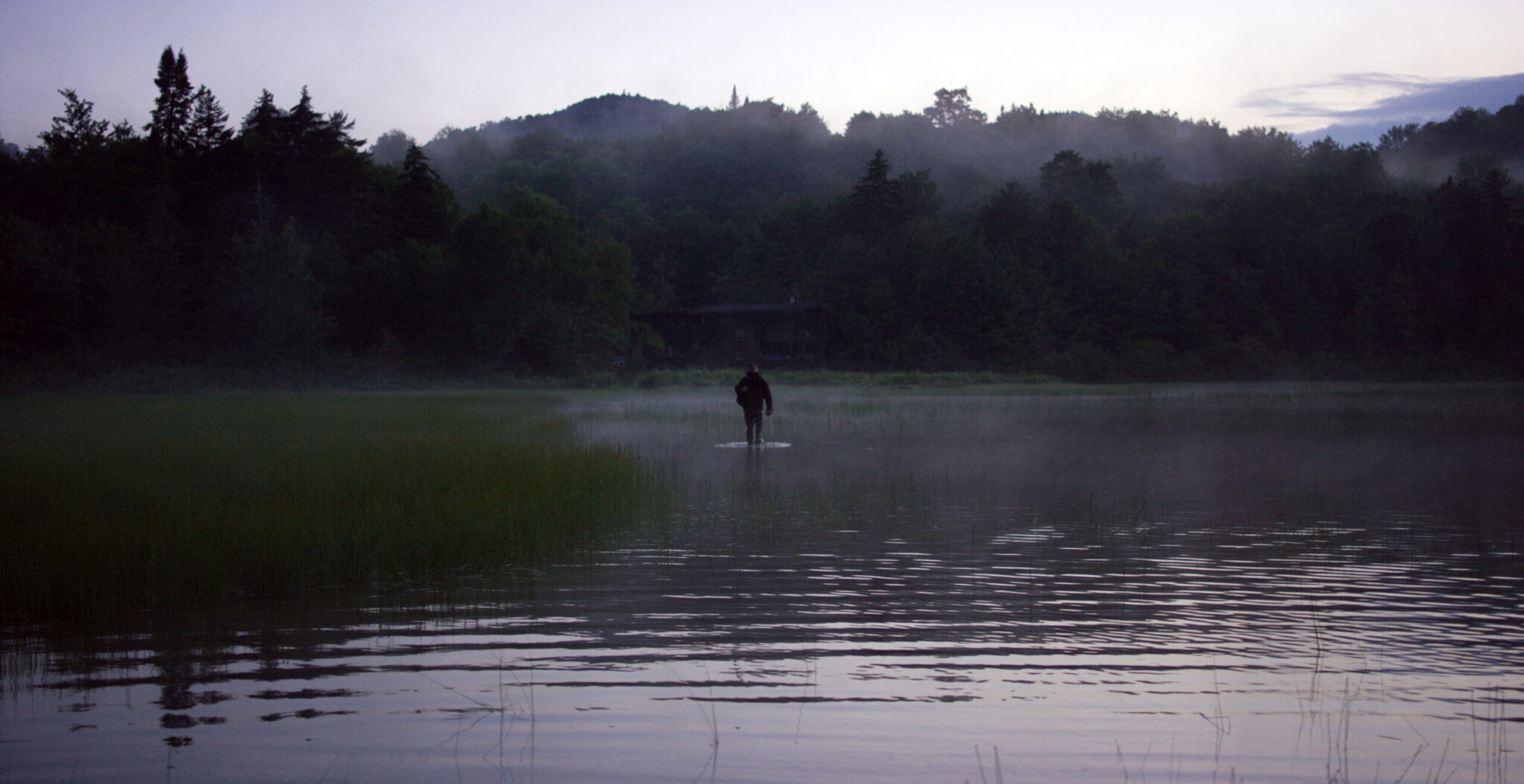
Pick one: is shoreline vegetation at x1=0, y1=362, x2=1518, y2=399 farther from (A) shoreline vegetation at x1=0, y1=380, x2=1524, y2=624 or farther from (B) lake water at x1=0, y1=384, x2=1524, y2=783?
(B) lake water at x1=0, y1=384, x2=1524, y2=783

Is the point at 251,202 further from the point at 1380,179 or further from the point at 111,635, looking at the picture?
the point at 1380,179

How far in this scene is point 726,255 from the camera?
379 feet

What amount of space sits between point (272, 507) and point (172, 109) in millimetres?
72785

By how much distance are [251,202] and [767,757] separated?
74.8 m

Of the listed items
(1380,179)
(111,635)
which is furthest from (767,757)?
(1380,179)

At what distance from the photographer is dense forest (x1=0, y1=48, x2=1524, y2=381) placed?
205 feet

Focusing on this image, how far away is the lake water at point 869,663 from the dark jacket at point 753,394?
912cm

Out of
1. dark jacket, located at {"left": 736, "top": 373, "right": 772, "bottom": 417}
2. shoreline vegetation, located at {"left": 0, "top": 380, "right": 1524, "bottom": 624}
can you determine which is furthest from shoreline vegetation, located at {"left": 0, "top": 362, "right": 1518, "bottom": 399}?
dark jacket, located at {"left": 736, "top": 373, "right": 772, "bottom": 417}

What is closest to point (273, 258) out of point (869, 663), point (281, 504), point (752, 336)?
point (752, 336)

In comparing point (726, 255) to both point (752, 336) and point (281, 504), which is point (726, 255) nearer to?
point (752, 336)

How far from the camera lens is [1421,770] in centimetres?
559

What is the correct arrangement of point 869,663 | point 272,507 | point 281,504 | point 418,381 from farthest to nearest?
point 418,381 → point 281,504 → point 272,507 → point 869,663

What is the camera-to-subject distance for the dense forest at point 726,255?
62406 mm

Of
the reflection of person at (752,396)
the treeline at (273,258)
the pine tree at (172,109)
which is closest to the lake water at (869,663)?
the reflection of person at (752,396)
